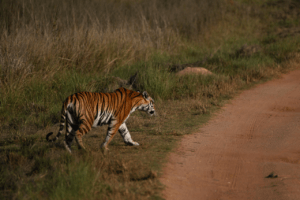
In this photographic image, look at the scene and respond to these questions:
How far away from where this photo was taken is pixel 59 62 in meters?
8.69

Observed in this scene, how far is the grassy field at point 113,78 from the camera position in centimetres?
390

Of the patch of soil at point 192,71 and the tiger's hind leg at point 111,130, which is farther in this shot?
the patch of soil at point 192,71

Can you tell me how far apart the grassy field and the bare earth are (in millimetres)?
258

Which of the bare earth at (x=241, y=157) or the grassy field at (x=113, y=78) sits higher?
the grassy field at (x=113, y=78)

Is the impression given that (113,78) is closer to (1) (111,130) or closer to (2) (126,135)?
(2) (126,135)

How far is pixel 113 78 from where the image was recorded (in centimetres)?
823

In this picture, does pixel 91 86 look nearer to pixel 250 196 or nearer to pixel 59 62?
pixel 59 62

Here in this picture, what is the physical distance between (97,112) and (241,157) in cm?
209

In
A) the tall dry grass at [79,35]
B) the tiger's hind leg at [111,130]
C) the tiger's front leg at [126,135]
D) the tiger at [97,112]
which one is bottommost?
the tiger's front leg at [126,135]

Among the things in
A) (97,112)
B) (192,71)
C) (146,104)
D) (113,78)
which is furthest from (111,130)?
(192,71)

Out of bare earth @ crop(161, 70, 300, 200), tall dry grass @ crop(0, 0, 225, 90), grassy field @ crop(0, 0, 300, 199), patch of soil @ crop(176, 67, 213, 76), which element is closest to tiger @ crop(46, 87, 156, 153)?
grassy field @ crop(0, 0, 300, 199)

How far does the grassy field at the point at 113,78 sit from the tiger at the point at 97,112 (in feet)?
0.82

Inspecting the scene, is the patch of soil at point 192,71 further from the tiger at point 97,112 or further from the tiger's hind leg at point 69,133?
the tiger's hind leg at point 69,133

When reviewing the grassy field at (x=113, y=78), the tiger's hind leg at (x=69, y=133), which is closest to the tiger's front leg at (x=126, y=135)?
the grassy field at (x=113, y=78)
